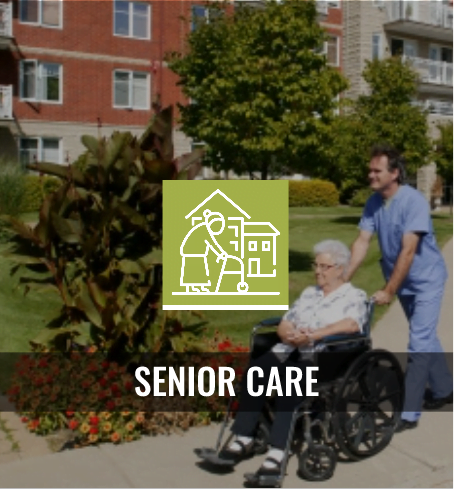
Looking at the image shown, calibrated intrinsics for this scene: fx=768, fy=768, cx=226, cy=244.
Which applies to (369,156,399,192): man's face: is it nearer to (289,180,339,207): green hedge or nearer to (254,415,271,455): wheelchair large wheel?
(254,415,271,455): wheelchair large wheel

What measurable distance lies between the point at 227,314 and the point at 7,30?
21587 mm

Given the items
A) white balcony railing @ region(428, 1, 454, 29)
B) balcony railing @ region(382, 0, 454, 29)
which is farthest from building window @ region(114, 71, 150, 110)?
white balcony railing @ region(428, 1, 454, 29)

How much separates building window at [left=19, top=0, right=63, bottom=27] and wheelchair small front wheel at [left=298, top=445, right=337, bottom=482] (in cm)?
2729

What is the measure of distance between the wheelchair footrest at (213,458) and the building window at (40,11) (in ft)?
88.8

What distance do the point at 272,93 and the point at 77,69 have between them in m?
19.3

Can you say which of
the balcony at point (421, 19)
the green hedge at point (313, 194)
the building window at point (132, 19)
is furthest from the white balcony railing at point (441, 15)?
the building window at point (132, 19)

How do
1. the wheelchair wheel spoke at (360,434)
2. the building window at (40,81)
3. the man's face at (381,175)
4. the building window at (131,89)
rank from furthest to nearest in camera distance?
the building window at (131,89)
the building window at (40,81)
the man's face at (381,175)
the wheelchair wheel spoke at (360,434)

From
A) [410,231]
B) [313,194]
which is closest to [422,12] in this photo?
[313,194]

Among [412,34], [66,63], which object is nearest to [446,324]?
[66,63]

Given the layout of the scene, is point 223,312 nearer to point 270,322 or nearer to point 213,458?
point 270,322

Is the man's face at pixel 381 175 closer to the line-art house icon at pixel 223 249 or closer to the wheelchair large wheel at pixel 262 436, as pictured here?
the line-art house icon at pixel 223 249

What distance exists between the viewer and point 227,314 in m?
9.66

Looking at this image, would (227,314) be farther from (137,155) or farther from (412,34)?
(412,34)

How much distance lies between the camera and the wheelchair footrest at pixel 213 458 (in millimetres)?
4473
